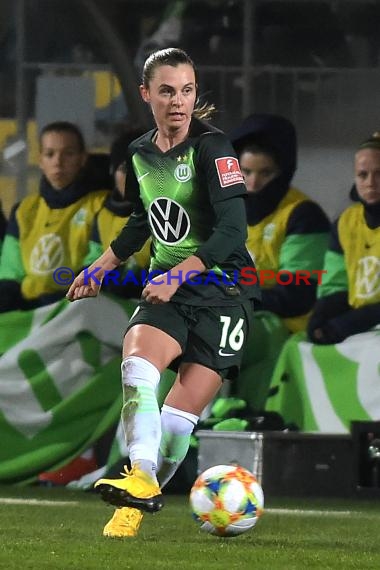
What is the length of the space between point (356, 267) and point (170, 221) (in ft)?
10.3

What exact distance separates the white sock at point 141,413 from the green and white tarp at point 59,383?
3.40m

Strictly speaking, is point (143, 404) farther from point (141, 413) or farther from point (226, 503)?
point (226, 503)

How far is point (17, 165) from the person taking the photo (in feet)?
30.4

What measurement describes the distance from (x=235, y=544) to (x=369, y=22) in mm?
4155

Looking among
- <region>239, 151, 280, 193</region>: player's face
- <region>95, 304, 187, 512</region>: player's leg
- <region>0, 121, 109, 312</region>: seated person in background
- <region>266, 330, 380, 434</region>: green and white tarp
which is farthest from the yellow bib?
<region>95, 304, 187, 512</region>: player's leg

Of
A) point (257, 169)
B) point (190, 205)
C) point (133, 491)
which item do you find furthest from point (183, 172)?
point (257, 169)

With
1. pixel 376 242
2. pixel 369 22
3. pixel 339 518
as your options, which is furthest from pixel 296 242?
pixel 339 518

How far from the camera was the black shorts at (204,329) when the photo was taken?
216 inches

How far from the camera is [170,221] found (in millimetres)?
5594

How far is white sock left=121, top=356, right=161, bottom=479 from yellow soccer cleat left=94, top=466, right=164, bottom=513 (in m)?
0.04

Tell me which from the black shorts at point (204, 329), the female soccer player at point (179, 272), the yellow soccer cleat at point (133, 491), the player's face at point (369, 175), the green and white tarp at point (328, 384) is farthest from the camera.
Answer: the player's face at point (369, 175)

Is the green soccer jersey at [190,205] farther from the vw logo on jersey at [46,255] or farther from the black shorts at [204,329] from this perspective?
the vw logo on jersey at [46,255]

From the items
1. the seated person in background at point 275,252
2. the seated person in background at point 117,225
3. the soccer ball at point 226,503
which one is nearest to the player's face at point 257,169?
the seated person in background at point 275,252

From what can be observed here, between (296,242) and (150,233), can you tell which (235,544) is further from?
(296,242)
